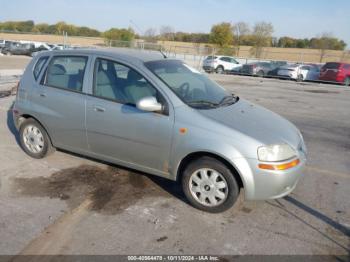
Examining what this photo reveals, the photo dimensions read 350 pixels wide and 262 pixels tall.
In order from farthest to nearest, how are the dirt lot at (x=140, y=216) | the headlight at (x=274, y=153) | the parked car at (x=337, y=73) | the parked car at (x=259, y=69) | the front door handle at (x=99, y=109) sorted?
the parked car at (x=259, y=69) < the parked car at (x=337, y=73) < the front door handle at (x=99, y=109) < the headlight at (x=274, y=153) < the dirt lot at (x=140, y=216)

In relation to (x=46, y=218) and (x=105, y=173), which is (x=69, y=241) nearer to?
(x=46, y=218)

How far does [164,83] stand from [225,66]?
21708 millimetres

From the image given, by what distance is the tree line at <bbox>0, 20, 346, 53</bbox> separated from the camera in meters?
48.5

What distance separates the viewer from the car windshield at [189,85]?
377cm

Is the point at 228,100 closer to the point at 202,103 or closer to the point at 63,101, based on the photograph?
the point at 202,103

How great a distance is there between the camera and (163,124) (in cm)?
360

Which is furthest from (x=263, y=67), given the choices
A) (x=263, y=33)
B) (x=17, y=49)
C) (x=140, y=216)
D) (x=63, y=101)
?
(x=263, y=33)

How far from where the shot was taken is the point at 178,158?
3609 millimetres

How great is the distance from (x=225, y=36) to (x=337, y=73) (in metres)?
32.5

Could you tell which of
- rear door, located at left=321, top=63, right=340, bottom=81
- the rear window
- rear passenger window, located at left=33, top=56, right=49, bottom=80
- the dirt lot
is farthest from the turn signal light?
the rear window

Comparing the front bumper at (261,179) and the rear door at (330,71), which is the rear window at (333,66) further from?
the front bumper at (261,179)

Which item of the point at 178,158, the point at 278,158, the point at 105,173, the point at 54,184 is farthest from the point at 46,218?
the point at 278,158

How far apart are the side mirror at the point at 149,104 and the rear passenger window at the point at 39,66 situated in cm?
203


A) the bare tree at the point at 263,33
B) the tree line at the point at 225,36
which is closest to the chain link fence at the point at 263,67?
the tree line at the point at 225,36
